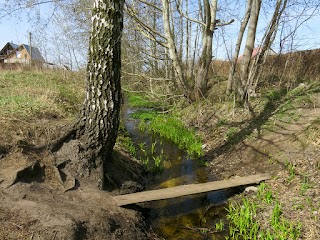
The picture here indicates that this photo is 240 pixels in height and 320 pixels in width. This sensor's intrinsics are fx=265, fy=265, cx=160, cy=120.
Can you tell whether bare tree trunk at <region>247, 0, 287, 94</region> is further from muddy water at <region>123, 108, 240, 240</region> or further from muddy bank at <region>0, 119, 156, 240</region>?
muddy bank at <region>0, 119, 156, 240</region>

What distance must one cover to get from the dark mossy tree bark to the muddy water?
1168 millimetres

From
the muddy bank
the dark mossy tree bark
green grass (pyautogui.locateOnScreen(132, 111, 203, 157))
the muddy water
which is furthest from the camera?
green grass (pyautogui.locateOnScreen(132, 111, 203, 157))

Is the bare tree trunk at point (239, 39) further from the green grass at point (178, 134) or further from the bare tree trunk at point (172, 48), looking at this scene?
the green grass at point (178, 134)

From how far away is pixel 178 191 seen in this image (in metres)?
4.41

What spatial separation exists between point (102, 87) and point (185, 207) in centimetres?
250

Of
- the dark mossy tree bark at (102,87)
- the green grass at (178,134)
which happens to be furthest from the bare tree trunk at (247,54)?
the dark mossy tree bark at (102,87)

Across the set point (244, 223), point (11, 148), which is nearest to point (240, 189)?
point (244, 223)

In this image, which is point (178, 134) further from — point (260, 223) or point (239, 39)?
point (260, 223)

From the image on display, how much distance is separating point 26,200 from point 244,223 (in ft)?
9.85

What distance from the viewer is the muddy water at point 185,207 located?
3965 mm

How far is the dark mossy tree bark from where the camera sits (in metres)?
4.09

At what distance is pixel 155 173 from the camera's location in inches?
234

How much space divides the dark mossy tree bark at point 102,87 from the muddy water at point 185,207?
1168mm

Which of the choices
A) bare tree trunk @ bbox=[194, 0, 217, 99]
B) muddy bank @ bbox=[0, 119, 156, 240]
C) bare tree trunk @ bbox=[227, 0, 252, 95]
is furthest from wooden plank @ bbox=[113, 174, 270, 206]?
bare tree trunk @ bbox=[194, 0, 217, 99]
